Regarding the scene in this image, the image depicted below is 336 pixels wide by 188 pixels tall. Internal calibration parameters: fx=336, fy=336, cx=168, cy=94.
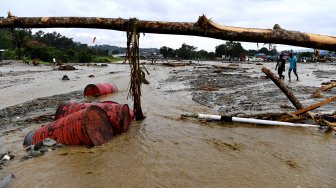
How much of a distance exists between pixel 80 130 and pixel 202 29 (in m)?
2.73

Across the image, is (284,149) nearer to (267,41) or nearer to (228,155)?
(228,155)

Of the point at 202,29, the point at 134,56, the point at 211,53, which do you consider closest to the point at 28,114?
the point at 134,56

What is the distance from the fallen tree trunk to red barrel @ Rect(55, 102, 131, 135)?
1719mm

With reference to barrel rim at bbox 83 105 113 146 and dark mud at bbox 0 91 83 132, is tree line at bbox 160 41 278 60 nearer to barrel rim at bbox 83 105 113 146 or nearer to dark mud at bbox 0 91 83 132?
dark mud at bbox 0 91 83 132

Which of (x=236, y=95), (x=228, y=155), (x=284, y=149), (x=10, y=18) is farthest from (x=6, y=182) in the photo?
(x=236, y=95)

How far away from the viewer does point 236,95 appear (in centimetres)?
1250

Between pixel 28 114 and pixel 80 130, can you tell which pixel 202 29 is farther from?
pixel 28 114

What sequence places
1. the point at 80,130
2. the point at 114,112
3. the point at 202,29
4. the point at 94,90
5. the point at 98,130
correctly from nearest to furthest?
the point at 202,29 → the point at 80,130 → the point at 98,130 → the point at 114,112 → the point at 94,90

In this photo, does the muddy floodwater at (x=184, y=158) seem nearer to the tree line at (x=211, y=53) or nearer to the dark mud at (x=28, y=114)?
the dark mud at (x=28, y=114)

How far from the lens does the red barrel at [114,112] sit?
6.66 metres

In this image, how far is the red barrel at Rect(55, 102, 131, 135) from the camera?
6664 millimetres

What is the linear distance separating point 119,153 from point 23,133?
2819 mm

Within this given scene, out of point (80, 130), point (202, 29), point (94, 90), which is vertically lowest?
point (94, 90)

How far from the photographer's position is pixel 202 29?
4.72 metres
